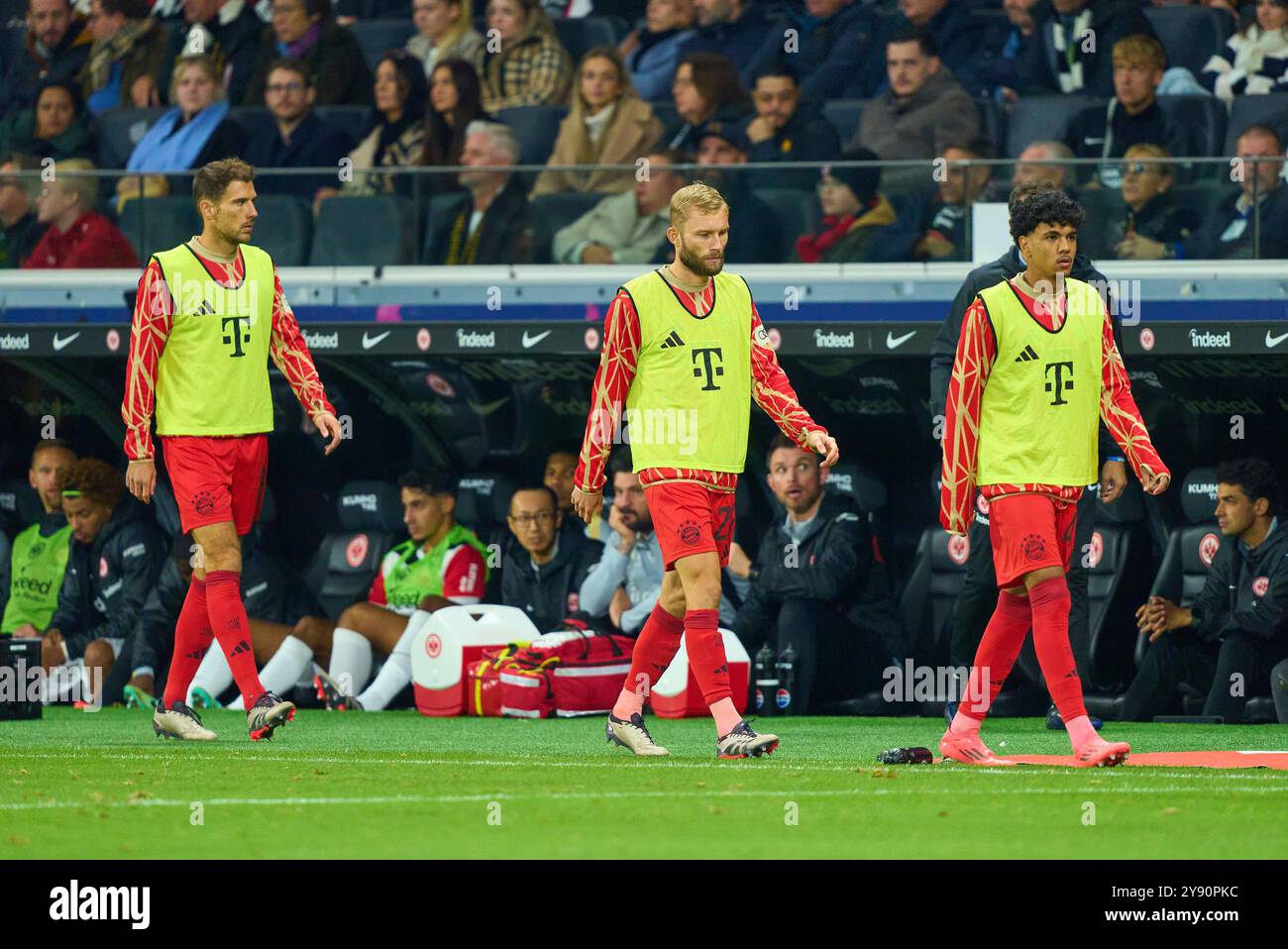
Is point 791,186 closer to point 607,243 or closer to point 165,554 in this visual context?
point 607,243

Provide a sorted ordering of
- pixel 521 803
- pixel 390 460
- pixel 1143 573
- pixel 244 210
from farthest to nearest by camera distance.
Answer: pixel 390 460 < pixel 1143 573 < pixel 244 210 < pixel 521 803

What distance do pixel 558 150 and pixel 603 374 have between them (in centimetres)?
593

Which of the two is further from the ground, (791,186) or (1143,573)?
(791,186)

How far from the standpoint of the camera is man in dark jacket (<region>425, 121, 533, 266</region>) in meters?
13.1

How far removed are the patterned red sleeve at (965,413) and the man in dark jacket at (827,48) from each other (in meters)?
6.22

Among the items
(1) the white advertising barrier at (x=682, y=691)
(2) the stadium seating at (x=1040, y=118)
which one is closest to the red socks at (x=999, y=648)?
(1) the white advertising barrier at (x=682, y=691)

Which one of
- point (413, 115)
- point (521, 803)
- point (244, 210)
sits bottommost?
point (521, 803)

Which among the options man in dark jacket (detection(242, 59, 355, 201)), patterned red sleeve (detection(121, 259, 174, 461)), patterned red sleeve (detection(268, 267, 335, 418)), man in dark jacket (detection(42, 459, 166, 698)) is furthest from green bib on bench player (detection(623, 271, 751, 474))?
man in dark jacket (detection(242, 59, 355, 201))

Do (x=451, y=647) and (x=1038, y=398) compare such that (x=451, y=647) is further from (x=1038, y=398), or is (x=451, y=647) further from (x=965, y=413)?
(x=1038, y=398)

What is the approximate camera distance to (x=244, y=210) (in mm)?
9312

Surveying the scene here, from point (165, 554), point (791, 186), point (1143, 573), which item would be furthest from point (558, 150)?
point (1143, 573)

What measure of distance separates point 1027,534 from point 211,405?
10.7 feet

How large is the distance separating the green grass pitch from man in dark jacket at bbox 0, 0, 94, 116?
8524 mm

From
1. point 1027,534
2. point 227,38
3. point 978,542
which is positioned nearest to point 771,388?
point 1027,534
